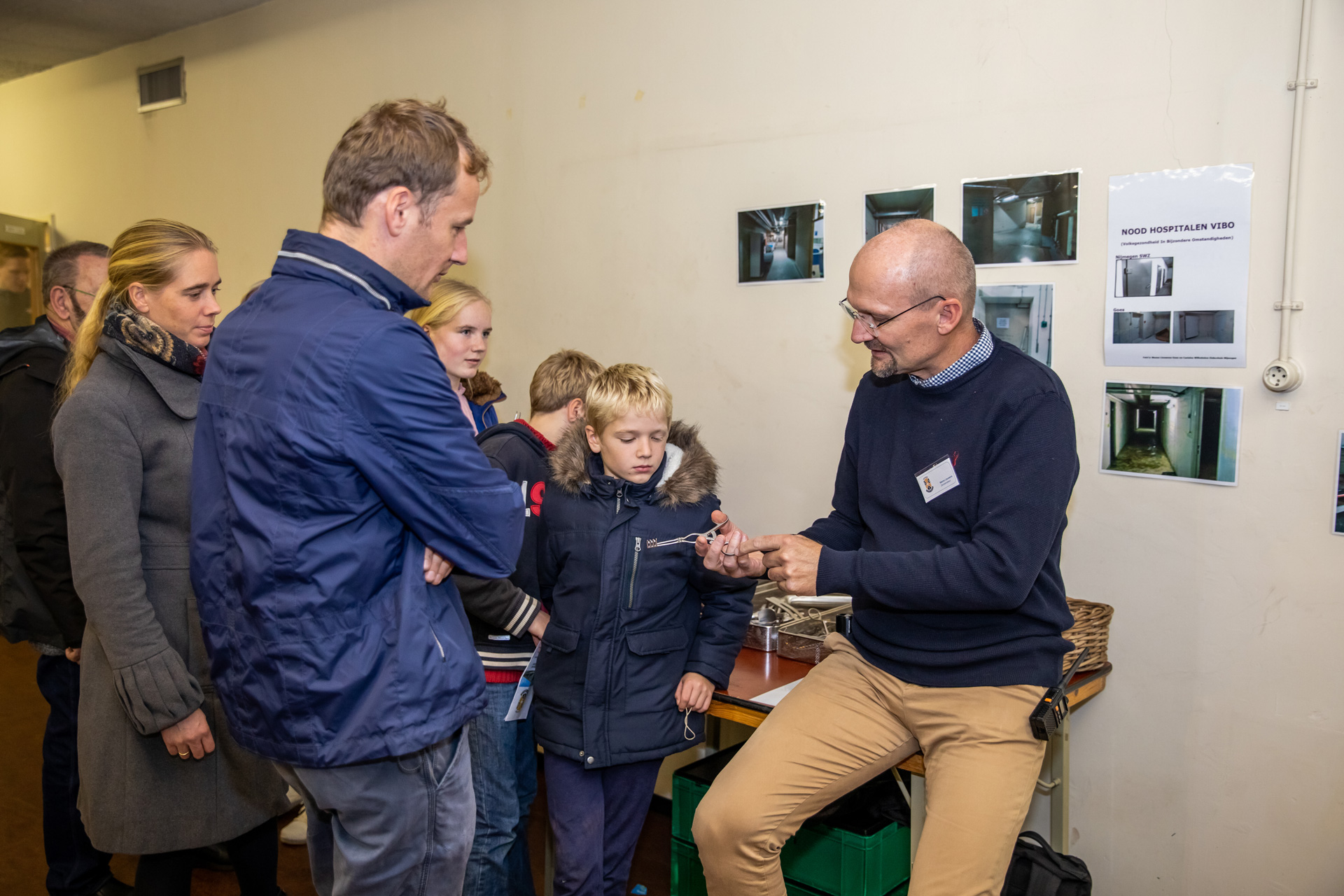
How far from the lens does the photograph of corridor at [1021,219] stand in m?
2.50

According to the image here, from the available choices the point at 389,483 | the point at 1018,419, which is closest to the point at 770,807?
the point at 1018,419

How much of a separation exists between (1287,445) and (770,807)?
148cm

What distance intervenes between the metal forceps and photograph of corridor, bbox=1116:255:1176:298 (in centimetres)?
120

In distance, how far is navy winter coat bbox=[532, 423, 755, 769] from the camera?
2.20 meters

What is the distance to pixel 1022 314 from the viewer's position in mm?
2598

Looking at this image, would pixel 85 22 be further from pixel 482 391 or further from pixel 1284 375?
pixel 1284 375

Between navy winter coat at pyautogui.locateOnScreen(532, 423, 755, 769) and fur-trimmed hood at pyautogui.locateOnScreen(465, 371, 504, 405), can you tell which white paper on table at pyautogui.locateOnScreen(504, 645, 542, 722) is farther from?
fur-trimmed hood at pyautogui.locateOnScreen(465, 371, 504, 405)

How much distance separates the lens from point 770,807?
6.61 ft

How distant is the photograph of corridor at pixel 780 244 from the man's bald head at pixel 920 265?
0.87 m

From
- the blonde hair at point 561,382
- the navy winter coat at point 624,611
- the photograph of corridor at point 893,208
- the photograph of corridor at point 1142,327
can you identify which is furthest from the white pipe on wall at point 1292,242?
the blonde hair at point 561,382

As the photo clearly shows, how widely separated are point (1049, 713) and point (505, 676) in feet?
4.08

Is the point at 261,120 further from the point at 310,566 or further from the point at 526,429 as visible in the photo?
the point at 310,566

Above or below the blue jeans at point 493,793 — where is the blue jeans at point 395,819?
above

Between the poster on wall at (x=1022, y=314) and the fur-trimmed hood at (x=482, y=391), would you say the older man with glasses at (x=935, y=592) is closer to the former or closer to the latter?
the poster on wall at (x=1022, y=314)
